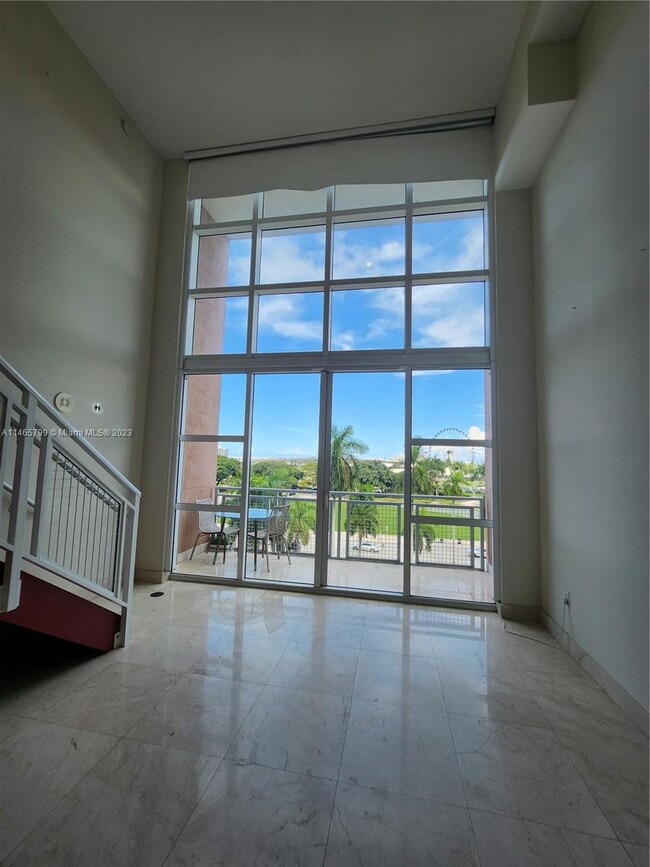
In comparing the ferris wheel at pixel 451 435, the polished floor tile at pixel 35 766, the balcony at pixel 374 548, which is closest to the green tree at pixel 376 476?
the balcony at pixel 374 548

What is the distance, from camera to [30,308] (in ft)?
10.0

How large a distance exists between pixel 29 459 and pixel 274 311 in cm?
314

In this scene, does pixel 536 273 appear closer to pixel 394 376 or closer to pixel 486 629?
pixel 394 376

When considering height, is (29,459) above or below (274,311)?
below

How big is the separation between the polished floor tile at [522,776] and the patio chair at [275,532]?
8.97 ft

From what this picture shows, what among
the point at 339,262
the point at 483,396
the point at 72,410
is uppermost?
the point at 339,262

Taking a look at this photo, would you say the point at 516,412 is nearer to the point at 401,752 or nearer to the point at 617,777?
the point at 617,777

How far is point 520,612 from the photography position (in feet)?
11.2

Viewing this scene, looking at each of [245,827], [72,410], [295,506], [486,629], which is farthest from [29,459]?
[486,629]

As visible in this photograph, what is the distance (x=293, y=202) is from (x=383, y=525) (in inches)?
161

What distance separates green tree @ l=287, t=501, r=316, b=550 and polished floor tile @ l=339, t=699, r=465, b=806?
2152mm

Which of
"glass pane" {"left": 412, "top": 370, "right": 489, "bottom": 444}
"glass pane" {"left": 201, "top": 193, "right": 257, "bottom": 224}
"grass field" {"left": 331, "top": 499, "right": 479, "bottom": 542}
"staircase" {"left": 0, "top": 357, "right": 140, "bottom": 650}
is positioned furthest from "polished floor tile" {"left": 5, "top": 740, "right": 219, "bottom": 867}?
"glass pane" {"left": 201, "top": 193, "right": 257, "bottom": 224}

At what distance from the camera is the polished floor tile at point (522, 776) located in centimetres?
148

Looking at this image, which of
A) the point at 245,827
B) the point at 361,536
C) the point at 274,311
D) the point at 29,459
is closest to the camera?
the point at 245,827
